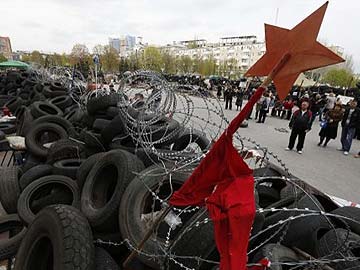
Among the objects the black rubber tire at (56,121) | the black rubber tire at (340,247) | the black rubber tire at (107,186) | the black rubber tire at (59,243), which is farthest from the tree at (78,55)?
the black rubber tire at (340,247)

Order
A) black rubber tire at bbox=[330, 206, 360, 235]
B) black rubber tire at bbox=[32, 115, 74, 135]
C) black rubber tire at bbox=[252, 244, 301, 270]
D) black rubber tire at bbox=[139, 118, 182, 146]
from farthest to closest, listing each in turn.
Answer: black rubber tire at bbox=[32, 115, 74, 135], black rubber tire at bbox=[139, 118, 182, 146], black rubber tire at bbox=[330, 206, 360, 235], black rubber tire at bbox=[252, 244, 301, 270]

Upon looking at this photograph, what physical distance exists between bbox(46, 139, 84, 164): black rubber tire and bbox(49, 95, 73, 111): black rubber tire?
4132 millimetres

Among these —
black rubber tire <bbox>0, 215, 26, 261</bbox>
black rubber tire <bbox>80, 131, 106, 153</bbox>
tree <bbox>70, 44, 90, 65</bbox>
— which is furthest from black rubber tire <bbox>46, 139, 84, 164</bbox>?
tree <bbox>70, 44, 90, 65</bbox>

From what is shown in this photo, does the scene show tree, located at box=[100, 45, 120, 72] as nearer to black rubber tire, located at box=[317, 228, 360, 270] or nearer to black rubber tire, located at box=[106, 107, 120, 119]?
black rubber tire, located at box=[106, 107, 120, 119]

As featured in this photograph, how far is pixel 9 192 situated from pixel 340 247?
463cm

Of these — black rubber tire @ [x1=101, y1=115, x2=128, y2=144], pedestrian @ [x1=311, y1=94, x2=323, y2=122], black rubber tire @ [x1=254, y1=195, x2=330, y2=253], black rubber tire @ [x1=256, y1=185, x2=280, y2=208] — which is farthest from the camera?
pedestrian @ [x1=311, y1=94, x2=323, y2=122]

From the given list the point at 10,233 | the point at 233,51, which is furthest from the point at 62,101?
the point at 233,51

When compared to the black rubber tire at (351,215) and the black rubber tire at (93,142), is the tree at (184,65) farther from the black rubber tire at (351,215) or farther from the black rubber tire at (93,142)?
the black rubber tire at (351,215)

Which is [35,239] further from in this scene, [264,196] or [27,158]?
[27,158]

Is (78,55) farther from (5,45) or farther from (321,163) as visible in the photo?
(5,45)

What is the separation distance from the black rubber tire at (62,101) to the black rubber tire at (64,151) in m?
4.13

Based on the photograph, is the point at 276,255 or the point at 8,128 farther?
the point at 8,128

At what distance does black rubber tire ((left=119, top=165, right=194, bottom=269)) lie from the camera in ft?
8.80

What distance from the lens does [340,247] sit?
2.07 metres
